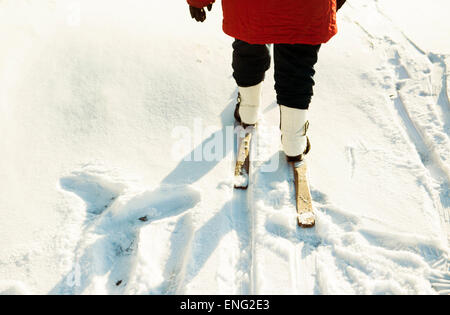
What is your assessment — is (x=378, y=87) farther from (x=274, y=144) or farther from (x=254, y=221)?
(x=254, y=221)

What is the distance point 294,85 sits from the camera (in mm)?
1329

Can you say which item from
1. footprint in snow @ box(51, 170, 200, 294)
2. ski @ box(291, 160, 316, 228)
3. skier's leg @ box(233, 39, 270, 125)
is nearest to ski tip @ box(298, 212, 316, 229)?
ski @ box(291, 160, 316, 228)

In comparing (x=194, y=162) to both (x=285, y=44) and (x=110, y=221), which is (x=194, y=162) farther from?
(x=285, y=44)

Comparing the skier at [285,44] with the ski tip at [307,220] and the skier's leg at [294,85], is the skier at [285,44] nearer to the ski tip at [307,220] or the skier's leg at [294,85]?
the skier's leg at [294,85]

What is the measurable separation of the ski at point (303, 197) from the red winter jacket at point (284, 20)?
58cm

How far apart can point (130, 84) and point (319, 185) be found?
115 centimetres

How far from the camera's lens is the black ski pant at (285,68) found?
4.18 ft

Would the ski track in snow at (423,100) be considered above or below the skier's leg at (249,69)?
below

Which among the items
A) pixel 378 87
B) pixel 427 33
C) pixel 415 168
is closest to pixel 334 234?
pixel 415 168

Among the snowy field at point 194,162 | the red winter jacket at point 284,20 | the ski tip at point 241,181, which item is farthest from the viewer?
the ski tip at point 241,181

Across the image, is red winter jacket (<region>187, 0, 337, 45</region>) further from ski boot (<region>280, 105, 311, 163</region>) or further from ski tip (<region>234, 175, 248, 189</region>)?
ski tip (<region>234, 175, 248, 189</region>)

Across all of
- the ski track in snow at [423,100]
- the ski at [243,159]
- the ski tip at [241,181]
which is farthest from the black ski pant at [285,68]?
the ski track in snow at [423,100]

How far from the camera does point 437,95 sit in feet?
6.13

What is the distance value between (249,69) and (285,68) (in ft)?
0.73
